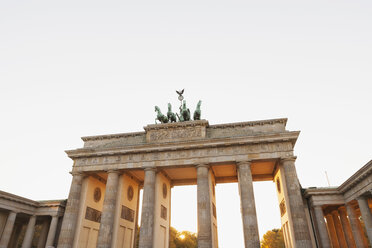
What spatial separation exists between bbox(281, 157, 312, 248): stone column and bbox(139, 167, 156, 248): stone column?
12421 mm

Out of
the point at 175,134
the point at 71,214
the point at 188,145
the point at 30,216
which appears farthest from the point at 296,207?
the point at 30,216

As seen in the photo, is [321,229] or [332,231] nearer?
[321,229]

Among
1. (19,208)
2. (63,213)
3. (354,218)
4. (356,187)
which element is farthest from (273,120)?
(19,208)

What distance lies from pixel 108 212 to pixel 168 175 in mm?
8084

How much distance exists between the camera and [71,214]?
2611 cm

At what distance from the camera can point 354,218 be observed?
2259cm

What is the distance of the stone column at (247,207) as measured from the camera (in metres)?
21.8

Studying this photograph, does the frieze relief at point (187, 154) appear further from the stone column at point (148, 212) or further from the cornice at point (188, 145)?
the stone column at point (148, 212)

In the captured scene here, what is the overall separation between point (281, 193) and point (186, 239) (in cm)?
5075

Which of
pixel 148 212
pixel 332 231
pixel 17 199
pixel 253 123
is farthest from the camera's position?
pixel 332 231

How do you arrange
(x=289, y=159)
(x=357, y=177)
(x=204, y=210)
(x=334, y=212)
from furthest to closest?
1. (x=334, y=212)
2. (x=289, y=159)
3. (x=204, y=210)
4. (x=357, y=177)

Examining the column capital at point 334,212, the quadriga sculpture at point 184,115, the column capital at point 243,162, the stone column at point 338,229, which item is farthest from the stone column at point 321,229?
the quadriga sculpture at point 184,115

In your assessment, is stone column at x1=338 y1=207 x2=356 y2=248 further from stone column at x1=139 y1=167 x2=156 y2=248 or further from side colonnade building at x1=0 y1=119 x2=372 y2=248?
stone column at x1=139 y1=167 x2=156 y2=248

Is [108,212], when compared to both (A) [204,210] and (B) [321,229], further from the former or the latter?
(B) [321,229]
